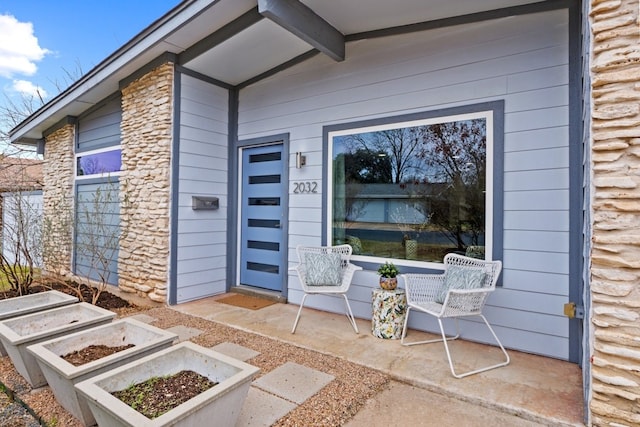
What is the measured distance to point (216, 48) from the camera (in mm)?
4109

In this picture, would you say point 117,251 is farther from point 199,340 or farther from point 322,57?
point 322,57

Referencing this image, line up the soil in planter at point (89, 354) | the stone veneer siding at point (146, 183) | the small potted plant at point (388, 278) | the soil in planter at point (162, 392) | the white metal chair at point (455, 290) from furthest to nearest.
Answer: the stone veneer siding at point (146, 183), the small potted plant at point (388, 278), the white metal chair at point (455, 290), the soil in planter at point (89, 354), the soil in planter at point (162, 392)

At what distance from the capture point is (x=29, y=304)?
3.23 metres

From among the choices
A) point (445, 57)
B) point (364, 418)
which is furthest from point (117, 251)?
point (445, 57)

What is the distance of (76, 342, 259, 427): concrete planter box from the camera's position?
151 centimetres

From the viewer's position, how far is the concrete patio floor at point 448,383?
2.12m

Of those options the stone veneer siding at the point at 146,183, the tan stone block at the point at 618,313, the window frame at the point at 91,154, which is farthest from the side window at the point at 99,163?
the tan stone block at the point at 618,313

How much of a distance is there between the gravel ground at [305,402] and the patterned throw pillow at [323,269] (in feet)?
2.50

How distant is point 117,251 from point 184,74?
2.85 meters

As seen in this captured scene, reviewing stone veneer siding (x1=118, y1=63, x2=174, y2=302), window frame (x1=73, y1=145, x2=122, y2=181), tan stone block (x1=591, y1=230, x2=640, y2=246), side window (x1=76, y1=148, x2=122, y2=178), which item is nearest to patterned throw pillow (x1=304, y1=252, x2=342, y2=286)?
stone veneer siding (x1=118, y1=63, x2=174, y2=302)

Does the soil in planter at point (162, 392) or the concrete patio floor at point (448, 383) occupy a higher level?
the soil in planter at point (162, 392)

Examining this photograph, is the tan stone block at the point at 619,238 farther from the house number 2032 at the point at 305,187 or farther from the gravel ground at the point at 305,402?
the house number 2032 at the point at 305,187

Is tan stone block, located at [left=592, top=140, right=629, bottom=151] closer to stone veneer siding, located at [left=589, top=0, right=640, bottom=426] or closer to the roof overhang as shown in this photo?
stone veneer siding, located at [left=589, top=0, right=640, bottom=426]

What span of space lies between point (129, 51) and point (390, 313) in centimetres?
437
